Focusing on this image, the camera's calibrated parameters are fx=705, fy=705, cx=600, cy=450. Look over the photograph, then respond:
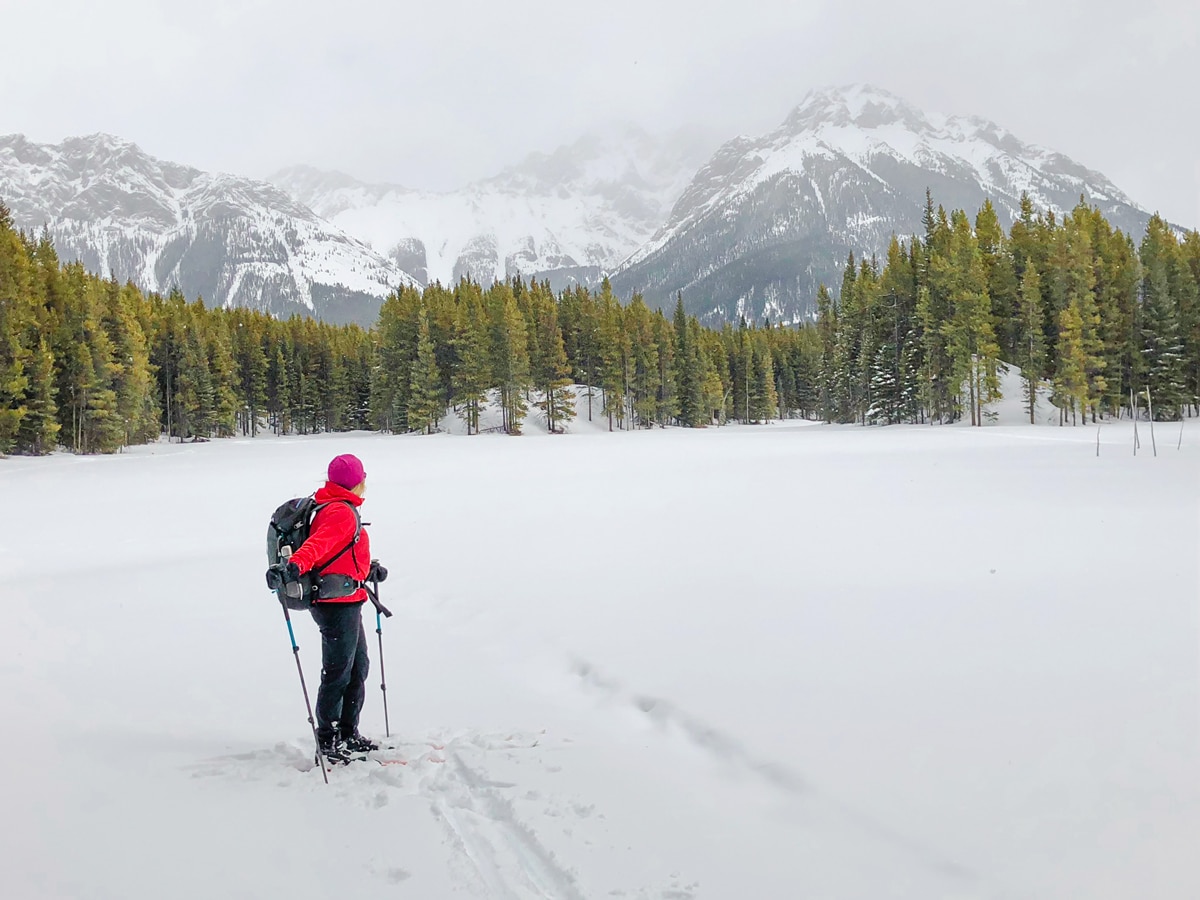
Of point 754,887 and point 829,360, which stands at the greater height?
point 829,360

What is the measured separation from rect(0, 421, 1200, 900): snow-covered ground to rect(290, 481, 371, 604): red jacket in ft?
4.47

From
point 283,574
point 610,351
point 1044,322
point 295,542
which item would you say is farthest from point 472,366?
point 283,574

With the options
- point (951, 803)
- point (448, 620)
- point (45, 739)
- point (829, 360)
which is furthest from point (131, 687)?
point (829, 360)

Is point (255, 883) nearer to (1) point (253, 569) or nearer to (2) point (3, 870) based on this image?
(2) point (3, 870)

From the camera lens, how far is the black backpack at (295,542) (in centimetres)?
477

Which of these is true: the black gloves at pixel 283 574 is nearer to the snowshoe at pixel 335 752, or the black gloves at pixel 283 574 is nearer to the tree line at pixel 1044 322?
the snowshoe at pixel 335 752

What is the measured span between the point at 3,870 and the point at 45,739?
A: 2.18 m

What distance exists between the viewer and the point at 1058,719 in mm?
4777

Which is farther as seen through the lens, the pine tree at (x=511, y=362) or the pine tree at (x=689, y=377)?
the pine tree at (x=689, y=377)

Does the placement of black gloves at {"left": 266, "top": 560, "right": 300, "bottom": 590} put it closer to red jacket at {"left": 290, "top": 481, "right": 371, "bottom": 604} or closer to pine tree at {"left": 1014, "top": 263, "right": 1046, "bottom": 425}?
red jacket at {"left": 290, "top": 481, "right": 371, "bottom": 604}

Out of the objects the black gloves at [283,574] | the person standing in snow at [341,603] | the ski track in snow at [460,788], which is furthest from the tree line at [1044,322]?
the black gloves at [283,574]

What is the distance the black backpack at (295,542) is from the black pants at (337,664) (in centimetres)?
20

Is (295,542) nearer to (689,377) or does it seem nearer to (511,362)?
(511,362)

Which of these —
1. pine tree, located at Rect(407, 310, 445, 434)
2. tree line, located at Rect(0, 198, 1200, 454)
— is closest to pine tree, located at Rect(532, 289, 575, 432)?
tree line, located at Rect(0, 198, 1200, 454)
